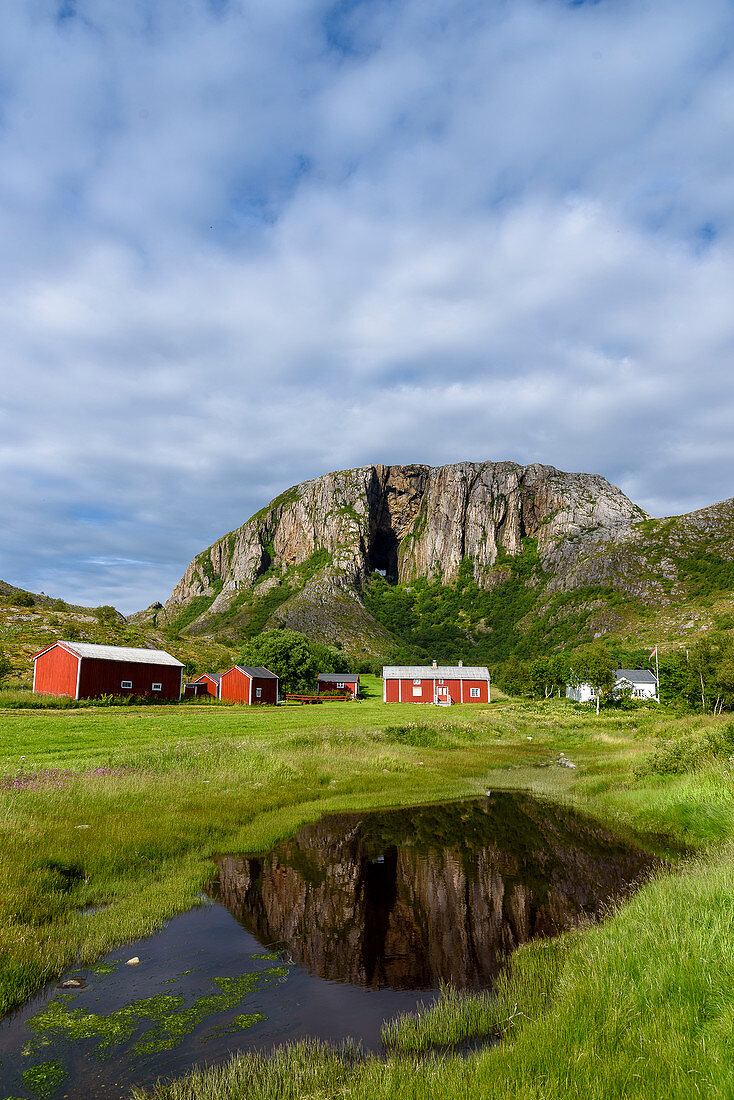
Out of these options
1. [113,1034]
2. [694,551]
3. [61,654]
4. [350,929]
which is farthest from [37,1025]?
[694,551]

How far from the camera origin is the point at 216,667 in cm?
9412

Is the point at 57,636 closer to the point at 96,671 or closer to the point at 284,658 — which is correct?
the point at 96,671

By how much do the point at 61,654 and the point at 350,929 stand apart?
50.5m

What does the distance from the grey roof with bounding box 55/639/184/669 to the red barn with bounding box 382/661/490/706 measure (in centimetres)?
3938

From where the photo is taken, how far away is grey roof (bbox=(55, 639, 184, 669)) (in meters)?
52.9

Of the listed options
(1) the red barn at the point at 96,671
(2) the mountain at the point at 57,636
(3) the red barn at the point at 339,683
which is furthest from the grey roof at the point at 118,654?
(3) the red barn at the point at 339,683

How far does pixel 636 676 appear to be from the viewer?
98312 mm

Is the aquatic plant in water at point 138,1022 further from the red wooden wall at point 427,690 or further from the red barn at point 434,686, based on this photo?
the red wooden wall at point 427,690

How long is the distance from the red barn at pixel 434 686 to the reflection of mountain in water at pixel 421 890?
239ft

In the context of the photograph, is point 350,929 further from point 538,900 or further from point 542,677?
point 542,677

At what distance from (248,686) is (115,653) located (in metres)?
18.8

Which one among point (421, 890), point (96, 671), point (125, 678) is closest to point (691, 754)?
point (421, 890)

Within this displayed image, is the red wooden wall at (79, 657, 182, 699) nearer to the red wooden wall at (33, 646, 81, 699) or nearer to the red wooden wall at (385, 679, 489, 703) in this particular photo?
the red wooden wall at (33, 646, 81, 699)

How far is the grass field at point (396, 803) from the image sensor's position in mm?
5992
